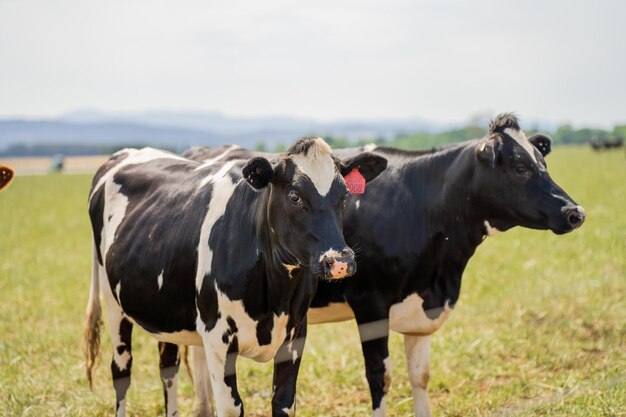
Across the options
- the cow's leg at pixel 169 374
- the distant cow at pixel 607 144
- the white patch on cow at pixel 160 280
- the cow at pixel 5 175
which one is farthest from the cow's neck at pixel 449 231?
the distant cow at pixel 607 144

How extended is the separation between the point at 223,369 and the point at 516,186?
2.50m

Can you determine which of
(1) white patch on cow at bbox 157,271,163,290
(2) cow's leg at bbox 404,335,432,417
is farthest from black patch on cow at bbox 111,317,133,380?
(2) cow's leg at bbox 404,335,432,417

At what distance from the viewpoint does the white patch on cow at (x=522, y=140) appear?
5.39m

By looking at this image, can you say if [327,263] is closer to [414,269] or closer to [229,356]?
[229,356]

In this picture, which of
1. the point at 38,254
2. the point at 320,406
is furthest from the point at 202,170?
the point at 38,254

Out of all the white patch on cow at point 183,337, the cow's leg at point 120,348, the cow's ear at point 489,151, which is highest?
the cow's ear at point 489,151

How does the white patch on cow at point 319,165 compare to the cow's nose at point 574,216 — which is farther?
the cow's nose at point 574,216

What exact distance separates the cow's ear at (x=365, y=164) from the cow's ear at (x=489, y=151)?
95cm

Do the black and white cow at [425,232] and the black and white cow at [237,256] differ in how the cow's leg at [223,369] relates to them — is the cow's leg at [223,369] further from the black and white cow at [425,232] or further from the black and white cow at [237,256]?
the black and white cow at [425,232]

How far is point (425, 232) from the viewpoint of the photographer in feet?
18.5

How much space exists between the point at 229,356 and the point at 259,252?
2.25 feet

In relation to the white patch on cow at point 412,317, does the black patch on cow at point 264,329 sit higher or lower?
higher

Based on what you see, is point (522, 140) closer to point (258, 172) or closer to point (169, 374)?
point (258, 172)

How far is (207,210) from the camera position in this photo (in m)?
4.79
